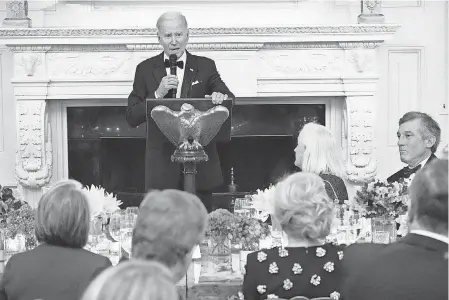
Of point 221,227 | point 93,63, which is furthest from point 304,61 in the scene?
point 221,227

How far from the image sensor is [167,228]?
2.01 m

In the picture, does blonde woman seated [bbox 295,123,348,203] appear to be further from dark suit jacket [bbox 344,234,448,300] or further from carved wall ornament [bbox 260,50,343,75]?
carved wall ornament [bbox 260,50,343,75]

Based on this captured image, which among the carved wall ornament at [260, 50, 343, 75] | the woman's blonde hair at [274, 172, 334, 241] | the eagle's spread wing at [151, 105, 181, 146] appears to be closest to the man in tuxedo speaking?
the eagle's spread wing at [151, 105, 181, 146]

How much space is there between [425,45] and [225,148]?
5.38 feet

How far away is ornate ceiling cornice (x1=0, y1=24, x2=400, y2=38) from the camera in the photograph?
5.64 metres

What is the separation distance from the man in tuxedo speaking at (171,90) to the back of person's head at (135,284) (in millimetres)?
2240

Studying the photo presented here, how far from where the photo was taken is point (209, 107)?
328 cm

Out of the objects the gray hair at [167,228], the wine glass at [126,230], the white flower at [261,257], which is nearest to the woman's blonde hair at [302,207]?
the white flower at [261,257]

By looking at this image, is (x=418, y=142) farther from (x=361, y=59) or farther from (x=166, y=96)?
(x=361, y=59)

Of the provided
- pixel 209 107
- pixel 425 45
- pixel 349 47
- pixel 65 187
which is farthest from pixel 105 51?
pixel 65 187

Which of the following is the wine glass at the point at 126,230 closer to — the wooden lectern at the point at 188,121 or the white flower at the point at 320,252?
the wooden lectern at the point at 188,121

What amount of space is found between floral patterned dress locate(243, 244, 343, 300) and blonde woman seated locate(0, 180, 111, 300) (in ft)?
1.39

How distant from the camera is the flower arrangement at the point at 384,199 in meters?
3.14

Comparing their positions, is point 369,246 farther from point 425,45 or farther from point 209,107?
point 425,45
